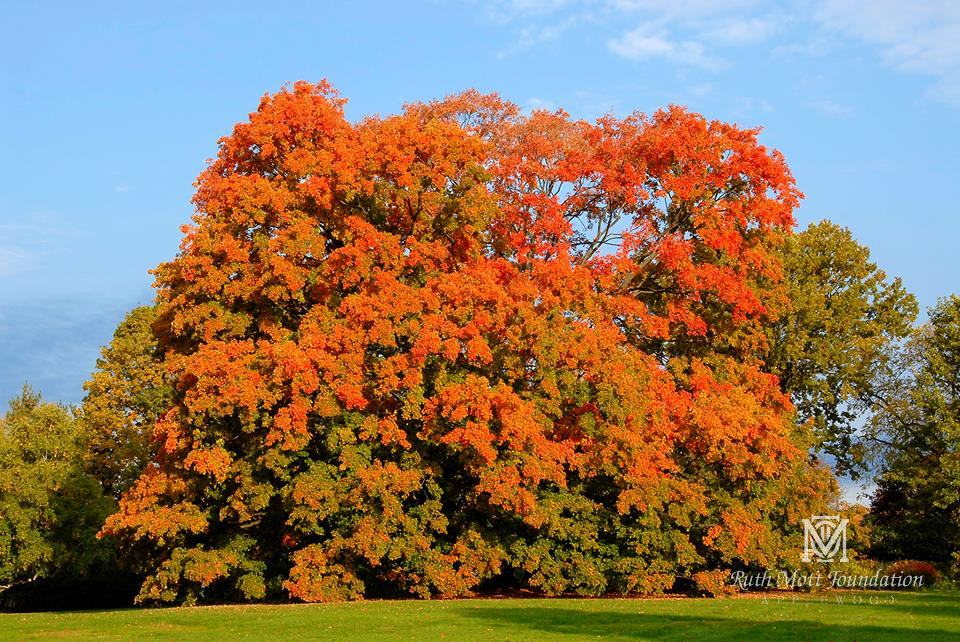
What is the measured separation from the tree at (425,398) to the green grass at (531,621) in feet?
8.66

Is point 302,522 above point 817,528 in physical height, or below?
below

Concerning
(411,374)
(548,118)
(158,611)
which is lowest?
(158,611)

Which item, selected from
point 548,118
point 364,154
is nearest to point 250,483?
point 364,154

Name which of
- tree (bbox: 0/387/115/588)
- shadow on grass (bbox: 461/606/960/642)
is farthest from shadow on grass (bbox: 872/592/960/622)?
tree (bbox: 0/387/115/588)

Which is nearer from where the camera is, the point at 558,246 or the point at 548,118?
the point at 558,246

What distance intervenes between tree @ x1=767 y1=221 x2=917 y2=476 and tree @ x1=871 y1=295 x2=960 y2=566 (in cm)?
109

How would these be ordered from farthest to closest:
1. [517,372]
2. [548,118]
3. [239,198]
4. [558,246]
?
[548,118] → [558,246] → [239,198] → [517,372]

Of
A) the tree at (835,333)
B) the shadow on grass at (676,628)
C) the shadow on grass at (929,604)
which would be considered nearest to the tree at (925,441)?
the tree at (835,333)

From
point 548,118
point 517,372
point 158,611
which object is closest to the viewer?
point 158,611

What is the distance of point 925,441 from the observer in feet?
132

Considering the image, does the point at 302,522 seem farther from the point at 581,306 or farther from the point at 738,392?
the point at 738,392

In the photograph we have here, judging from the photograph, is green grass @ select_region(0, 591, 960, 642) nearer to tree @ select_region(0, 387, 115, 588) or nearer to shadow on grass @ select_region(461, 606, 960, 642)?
shadow on grass @ select_region(461, 606, 960, 642)

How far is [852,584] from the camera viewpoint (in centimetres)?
3347

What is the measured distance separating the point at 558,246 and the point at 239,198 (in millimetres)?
10249
